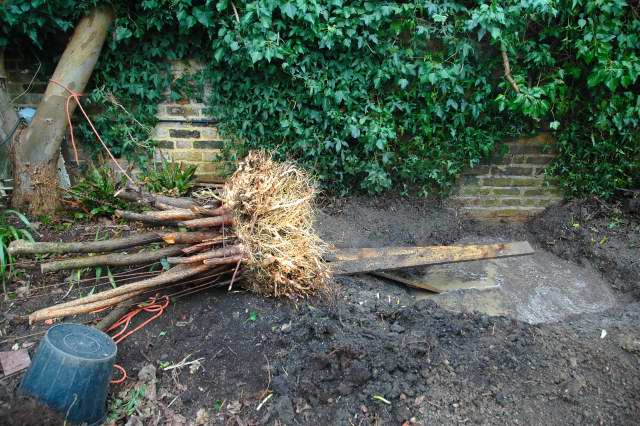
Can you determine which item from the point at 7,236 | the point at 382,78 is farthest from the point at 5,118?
the point at 382,78

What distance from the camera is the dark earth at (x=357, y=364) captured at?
6.96ft

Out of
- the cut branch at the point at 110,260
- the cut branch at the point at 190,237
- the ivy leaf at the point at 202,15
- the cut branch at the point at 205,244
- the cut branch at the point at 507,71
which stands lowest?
the cut branch at the point at 110,260

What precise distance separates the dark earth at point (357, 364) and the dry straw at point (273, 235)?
6.3 inches

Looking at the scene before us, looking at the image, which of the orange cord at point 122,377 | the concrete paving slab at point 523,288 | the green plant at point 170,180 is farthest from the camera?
the green plant at point 170,180

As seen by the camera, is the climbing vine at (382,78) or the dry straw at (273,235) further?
the climbing vine at (382,78)

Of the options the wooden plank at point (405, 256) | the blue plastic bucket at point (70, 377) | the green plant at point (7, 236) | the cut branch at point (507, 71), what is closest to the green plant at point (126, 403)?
the blue plastic bucket at point (70, 377)

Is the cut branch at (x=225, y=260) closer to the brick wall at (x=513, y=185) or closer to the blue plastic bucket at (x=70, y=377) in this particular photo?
the blue plastic bucket at (x=70, y=377)

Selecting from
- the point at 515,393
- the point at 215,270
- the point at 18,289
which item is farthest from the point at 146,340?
the point at 515,393

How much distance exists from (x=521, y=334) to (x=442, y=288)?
1.05 meters

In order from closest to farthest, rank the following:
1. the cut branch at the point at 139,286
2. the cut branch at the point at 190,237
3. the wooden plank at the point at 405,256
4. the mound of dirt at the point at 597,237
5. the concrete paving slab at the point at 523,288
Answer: the cut branch at the point at 139,286 → the cut branch at the point at 190,237 → the wooden plank at the point at 405,256 → the concrete paving slab at the point at 523,288 → the mound of dirt at the point at 597,237

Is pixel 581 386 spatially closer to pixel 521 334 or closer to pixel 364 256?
pixel 521 334

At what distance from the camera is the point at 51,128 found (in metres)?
3.69

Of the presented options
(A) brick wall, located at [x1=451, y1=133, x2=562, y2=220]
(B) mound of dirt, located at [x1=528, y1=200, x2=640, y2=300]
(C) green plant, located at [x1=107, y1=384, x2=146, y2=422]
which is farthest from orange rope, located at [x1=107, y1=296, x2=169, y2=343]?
(B) mound of dirt, located at [x1=528, y1=200, x2=640, y2=300]

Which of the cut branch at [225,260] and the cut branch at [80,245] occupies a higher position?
the cut branch at [80,245]
